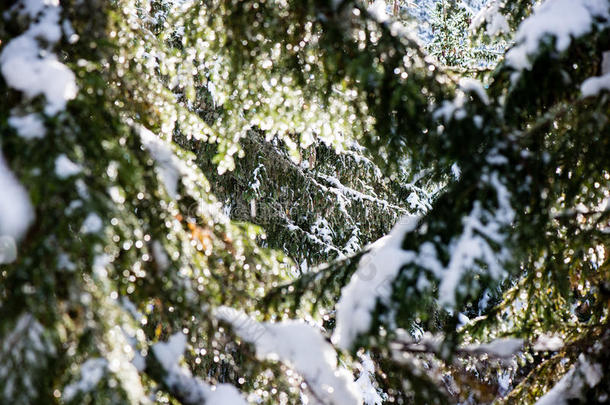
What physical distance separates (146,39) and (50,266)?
1.76 meters

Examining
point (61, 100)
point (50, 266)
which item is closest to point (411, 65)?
point (61, 100)

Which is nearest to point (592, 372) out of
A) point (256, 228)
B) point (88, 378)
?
point (256, 228)

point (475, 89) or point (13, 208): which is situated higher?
point (475, 89)

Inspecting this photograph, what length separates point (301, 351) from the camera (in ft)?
6.12

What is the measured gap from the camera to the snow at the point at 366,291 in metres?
1.78

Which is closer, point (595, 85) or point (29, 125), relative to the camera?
point (29, 125)

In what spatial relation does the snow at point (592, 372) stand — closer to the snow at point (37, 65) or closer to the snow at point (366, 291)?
the snow at point (366, 291)

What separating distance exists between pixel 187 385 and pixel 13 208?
3.12ft

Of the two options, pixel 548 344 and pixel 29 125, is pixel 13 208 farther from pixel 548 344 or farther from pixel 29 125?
pixel 548 344

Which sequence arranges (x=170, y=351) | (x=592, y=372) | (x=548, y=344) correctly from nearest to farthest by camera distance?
(x=170, y=351), (x=592, y=372), (x=548, y=344)

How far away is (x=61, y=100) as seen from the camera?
1416 mm

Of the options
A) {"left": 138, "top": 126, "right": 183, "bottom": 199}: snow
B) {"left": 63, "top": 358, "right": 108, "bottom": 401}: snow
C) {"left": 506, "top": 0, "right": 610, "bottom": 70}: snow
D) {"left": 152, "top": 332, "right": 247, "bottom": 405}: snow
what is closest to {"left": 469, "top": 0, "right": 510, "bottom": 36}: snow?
{"left": 506, "top": 0, "right": 610, "bottom": 70}: snow

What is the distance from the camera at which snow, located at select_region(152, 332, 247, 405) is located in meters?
1.77

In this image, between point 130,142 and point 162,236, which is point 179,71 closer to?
point 130,142
